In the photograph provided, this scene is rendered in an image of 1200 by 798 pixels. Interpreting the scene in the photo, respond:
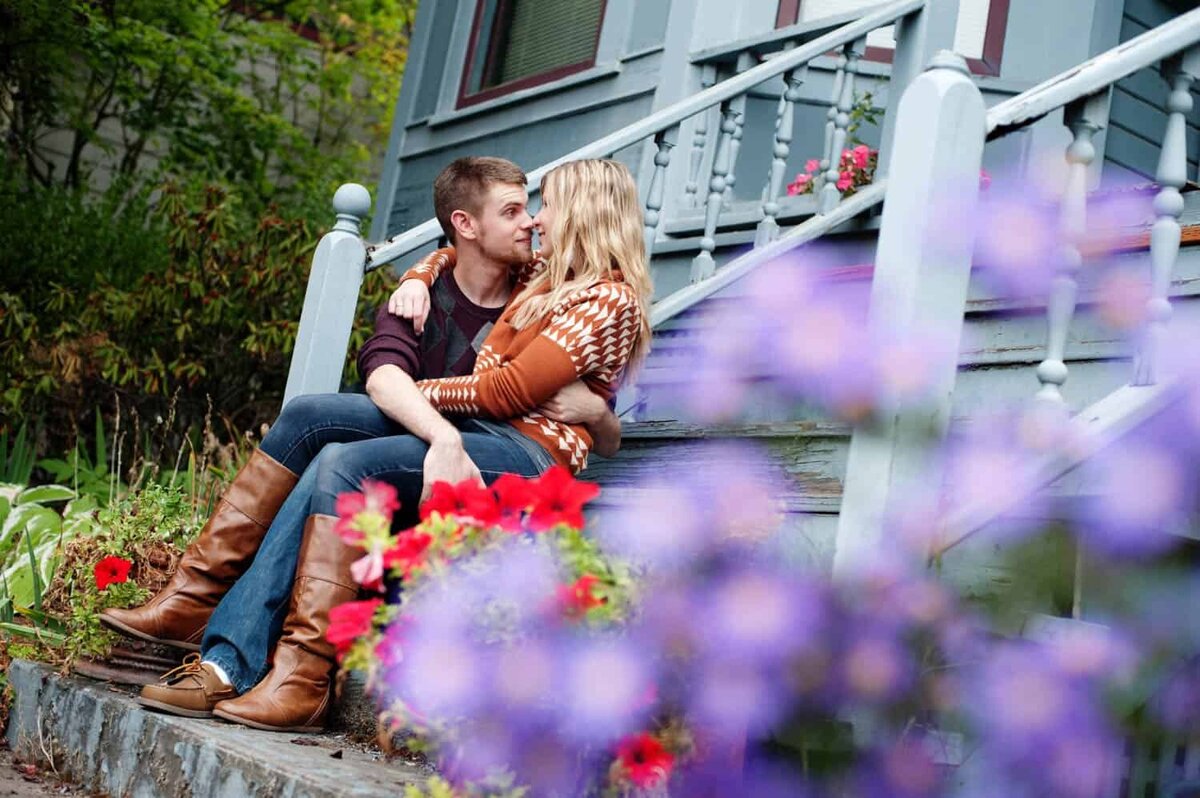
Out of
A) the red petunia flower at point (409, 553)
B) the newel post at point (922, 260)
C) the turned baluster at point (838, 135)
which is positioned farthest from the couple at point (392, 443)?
the turned baluster at point (838, 135)

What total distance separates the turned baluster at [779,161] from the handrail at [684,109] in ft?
0.21

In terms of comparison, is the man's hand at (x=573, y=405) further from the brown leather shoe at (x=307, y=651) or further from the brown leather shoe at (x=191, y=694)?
the brown leather shoe at (x=191, y=694)

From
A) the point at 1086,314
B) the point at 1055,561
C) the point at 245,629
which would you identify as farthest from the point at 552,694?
the point at 1086,314

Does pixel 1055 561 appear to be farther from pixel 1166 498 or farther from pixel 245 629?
pixel 245 629

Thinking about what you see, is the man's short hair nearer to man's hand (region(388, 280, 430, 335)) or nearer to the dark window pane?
man's hand (region(388, 280, 430, 335))

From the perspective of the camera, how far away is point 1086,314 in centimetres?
305

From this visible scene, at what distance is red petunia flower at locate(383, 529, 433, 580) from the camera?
171 centimetres

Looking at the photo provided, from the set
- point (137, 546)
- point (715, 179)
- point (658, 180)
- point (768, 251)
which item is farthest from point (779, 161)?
point (137, 546)

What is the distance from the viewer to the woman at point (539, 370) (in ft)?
8.25

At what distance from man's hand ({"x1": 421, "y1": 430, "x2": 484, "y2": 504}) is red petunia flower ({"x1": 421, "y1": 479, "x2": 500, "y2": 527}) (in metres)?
0.77

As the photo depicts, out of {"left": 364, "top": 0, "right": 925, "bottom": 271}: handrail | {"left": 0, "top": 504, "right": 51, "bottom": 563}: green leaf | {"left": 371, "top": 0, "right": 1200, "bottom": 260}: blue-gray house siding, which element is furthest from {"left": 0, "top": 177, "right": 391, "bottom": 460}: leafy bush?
{"left": 364, "top": 0, "right": 925, "bottom": 271}: handrail

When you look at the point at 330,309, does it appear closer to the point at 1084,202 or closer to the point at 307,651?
the point at 307,651

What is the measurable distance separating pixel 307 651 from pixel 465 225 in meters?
1.09

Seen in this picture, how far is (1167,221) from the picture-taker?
240 centimetres
